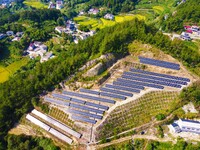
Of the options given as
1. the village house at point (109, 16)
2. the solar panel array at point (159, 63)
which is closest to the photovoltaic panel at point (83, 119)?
the solar panel array at point (159, 63)

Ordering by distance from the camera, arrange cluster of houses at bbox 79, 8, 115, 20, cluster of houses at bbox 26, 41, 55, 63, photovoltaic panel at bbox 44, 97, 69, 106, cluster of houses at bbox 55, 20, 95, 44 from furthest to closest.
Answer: cluster of houses at bbox 79, 8, 115, 20 < cluster of houses at bbox 55, 20, 95, 44 < cluster of houses at bbox 26, 41, 55, 63 < photovoltaic panel at bbox 44, 97, 69, 106

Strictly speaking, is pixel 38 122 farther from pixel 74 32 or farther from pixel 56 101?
pixel 74 32

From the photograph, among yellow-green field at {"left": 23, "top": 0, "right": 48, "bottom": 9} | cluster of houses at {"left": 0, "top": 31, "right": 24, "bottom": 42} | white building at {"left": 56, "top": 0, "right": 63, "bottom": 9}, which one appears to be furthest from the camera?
yellow-green field at {"left": 23, "top": 0, "right": 48, "bottom": 9}

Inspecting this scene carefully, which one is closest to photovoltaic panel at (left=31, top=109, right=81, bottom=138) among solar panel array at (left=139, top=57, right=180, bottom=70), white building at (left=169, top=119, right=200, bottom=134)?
white building at (left=169, top=119, right=200, bottom=134)

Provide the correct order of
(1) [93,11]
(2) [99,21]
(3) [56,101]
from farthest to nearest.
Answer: (1) [93,11], (2) [99,21], (3) [56,101]

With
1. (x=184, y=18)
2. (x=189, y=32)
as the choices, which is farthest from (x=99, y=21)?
(x=189, y=32)

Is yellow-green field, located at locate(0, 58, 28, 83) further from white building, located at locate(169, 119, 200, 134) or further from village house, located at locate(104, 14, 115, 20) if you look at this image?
white building, located at locate(169, 119, 200, 134)

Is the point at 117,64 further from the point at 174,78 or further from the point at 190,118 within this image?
the point at 190,118
